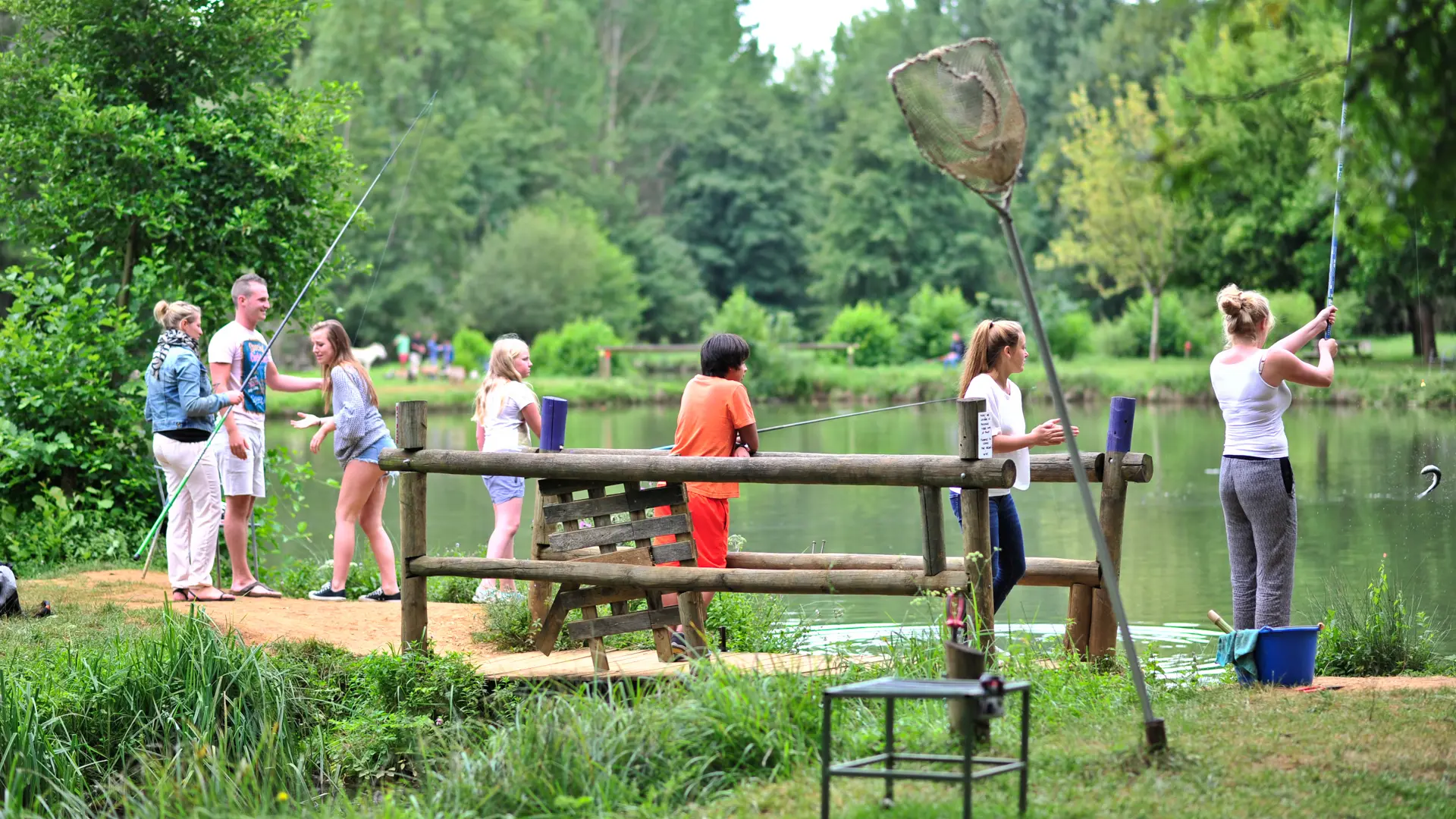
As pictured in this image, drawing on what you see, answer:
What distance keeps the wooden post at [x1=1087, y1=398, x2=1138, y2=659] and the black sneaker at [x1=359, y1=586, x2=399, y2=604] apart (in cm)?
399

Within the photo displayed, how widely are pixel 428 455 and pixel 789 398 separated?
29.8 m

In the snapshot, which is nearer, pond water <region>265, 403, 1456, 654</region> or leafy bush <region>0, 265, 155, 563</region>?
leafy bush <region>0, 265, 155, 563</region>

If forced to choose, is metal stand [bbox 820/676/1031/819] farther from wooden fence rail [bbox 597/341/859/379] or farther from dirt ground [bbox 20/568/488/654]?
wooden fence rail [bbox 597/341/859/379]

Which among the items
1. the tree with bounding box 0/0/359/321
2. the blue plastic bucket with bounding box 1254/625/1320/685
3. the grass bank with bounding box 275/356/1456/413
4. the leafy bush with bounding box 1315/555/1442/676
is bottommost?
the leafy bush with bounding box 1315/555/1442/676

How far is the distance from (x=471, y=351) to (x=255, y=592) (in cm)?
3384

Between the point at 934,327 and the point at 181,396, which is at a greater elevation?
the point at 934,327

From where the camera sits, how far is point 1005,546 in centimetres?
646

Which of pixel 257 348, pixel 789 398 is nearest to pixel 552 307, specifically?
pixel 789 398

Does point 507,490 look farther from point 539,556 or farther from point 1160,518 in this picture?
point 1160,518

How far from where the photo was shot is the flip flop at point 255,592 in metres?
8.50

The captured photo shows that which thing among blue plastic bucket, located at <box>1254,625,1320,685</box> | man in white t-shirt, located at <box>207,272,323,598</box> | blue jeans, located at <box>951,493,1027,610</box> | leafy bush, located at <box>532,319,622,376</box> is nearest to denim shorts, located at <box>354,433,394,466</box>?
man in white t-shirt, located at <box>207,272,323,598</box>

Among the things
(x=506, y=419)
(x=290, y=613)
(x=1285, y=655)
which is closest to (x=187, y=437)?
(x=290, y=613)

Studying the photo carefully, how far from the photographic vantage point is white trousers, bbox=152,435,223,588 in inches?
318

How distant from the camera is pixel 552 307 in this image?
1948 inches
